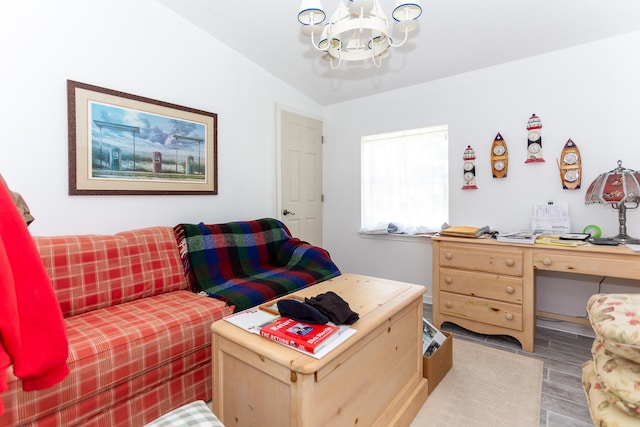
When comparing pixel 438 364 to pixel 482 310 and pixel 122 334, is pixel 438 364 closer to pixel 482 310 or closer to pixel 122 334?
pixel 482 310

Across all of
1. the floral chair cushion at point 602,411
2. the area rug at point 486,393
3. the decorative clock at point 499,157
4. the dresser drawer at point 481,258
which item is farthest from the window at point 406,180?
the floral chair cushion at point 602,411

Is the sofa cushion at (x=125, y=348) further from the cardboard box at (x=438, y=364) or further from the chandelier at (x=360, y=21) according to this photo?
the chandelier at (x=360, y=21)

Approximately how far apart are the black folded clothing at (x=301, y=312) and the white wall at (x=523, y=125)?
2.29 meters

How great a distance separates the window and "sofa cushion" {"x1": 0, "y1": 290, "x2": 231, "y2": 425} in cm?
223

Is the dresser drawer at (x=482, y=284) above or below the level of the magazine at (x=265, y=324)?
below

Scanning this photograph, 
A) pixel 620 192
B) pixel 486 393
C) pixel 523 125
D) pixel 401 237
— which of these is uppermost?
pixel 523 125

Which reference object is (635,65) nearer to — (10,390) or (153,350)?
(153,350)

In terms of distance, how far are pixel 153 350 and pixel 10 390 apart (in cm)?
49

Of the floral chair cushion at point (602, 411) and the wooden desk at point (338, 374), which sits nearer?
the floral chair cushion at point (602, 411)

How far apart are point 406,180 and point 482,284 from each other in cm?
138

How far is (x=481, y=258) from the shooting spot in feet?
8.17

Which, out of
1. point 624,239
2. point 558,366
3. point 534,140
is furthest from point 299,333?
point 534,140

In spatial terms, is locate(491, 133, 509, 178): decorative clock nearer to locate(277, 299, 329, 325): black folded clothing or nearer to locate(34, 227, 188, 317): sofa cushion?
locate(277, 299, 329, 325): black folded clothing

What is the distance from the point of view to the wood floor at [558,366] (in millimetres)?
1637
